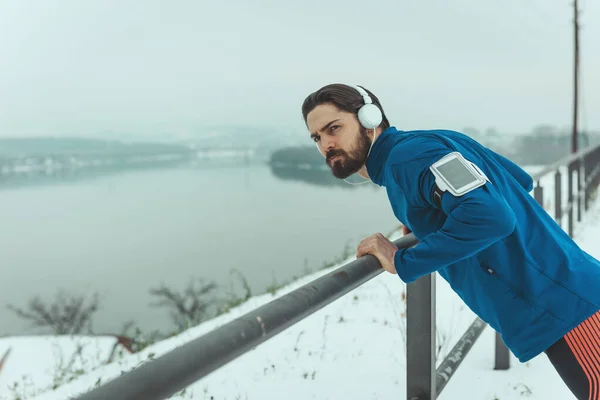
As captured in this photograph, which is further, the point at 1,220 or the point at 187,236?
the point at 1,220

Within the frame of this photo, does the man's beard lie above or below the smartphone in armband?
above

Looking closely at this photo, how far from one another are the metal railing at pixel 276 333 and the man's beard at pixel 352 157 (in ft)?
0.79

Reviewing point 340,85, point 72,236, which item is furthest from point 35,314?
point 72,236

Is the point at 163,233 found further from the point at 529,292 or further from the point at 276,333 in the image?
the point at 276,333

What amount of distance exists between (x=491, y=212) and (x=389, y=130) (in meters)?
0.40

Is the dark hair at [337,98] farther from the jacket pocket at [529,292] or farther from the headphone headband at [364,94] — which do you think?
the jacket pocket at [529,292]

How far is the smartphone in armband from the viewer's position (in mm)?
1231

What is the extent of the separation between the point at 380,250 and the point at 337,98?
0.43m

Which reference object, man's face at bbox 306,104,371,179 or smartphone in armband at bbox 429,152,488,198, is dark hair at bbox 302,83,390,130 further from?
smartphone in armband at bbox 429,152,488,198

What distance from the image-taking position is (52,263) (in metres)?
44.2

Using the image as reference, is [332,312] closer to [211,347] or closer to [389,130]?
[389,130]

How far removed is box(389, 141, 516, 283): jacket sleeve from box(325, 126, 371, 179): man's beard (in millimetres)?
196

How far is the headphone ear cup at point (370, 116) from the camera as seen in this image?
4.99ft

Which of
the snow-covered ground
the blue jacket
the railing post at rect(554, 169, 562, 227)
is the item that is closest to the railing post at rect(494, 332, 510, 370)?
the snow-covered ground
